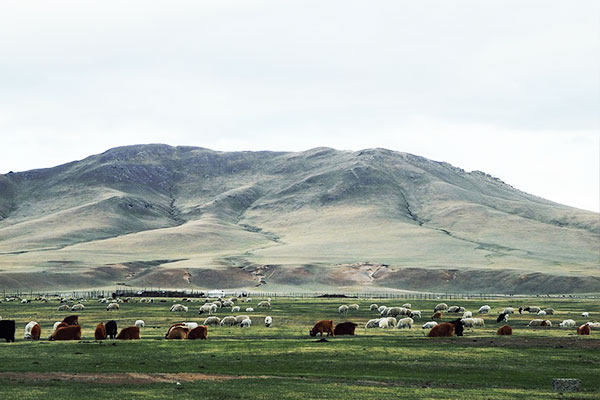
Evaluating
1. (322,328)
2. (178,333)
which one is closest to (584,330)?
(322,328)

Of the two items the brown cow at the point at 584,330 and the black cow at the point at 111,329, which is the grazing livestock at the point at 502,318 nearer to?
the brown cow at the point at 584,330

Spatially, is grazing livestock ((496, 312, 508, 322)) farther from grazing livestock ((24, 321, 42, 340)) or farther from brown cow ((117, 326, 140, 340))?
grazing livestock ((24, 321, 42, 340))

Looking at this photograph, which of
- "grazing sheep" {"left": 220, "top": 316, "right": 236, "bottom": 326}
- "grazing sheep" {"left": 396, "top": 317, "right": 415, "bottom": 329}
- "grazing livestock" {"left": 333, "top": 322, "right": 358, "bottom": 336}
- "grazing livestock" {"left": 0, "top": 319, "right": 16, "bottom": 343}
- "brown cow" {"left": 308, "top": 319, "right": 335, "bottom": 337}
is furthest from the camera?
"grazing sheep" {"left": 220, "top": 316, "right": 236, "bottom": 326}

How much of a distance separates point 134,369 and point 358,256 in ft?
480

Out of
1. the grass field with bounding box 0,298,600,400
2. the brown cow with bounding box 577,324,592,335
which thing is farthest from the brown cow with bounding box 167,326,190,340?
the brown cow with bounding box 577,324,592,335

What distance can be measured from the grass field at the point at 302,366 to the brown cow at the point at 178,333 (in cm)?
61

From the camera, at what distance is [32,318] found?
6756cm

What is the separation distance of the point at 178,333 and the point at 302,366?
1373 centimetres

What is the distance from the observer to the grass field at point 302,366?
88.5ft

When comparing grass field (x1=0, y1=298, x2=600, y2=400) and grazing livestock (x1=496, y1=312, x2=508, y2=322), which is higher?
grazing livestock (x1=496, y1=312, x2=508, y2=322)

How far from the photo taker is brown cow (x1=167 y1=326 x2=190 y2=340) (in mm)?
46000

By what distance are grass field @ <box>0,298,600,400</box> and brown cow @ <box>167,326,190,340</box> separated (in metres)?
0.61

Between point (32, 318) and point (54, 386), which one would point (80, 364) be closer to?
point (54, 386)

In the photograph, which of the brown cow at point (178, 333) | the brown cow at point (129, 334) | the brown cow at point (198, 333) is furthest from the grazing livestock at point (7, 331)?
the brown cow at point (198, 333)
